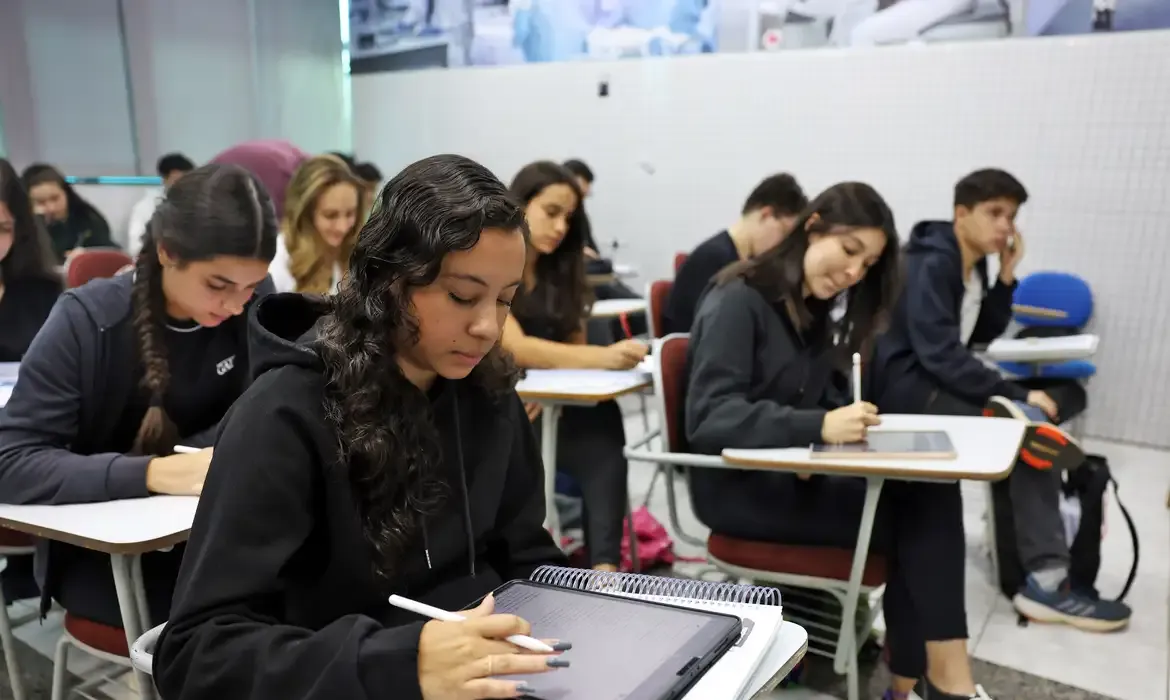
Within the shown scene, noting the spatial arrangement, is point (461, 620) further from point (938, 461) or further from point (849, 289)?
point (849, 289)

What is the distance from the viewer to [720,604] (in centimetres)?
94

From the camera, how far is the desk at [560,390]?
2107mm

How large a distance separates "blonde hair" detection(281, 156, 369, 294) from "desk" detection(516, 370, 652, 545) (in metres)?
0.75

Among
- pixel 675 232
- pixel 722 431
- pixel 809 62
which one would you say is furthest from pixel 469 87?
pixel 722 431

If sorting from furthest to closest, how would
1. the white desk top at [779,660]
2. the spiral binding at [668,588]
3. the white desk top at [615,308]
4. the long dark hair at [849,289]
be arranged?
the white desk top at [615,308] → the long dark hair at [849,289] → the spiral binding at [668,588] → the white desk top at [779,660]

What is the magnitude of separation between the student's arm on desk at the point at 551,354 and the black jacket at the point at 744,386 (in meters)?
0.50

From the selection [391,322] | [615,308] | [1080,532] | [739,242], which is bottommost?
[1080,532]

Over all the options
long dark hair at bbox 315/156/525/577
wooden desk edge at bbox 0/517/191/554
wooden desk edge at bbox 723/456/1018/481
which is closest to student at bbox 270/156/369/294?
wooden desk edge at bbox 0/517/191/554

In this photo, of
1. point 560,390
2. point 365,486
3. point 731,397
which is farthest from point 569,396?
point 365,486

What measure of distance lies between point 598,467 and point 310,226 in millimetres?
1168

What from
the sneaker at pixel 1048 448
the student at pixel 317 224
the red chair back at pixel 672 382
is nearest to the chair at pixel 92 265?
the student at pixel 317 224

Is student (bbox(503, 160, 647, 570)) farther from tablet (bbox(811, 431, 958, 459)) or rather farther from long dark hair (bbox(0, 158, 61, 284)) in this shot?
long dark hair (bbox(0, 158, 61, 284))

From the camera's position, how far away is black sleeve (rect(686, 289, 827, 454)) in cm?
173

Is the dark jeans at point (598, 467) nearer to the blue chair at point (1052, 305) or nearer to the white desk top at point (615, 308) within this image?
the white desk top at point (615, 308)
